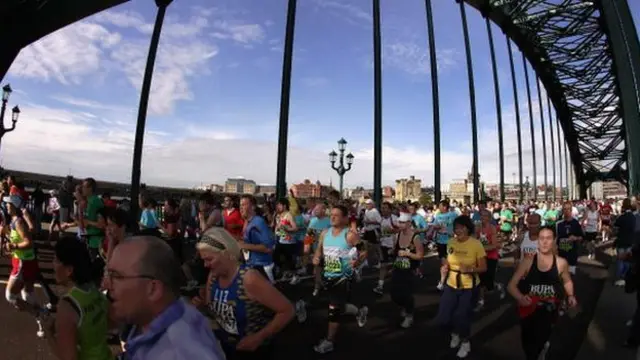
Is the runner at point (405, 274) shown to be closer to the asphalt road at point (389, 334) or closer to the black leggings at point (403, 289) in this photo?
the black leggings at point (403, 289)

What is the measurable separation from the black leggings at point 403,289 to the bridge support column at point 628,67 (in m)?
29.0

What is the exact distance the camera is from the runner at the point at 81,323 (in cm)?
259

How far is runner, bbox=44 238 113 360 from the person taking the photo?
8.51 feet

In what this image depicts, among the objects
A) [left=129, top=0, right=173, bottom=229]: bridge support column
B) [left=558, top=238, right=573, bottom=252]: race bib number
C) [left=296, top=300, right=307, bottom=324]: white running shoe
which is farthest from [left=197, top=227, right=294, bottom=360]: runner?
[left=129, top=0, right=173, bottom=229]: bridge support column

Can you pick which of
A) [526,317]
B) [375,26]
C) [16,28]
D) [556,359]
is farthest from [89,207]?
[375,26]

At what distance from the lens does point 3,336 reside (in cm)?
523

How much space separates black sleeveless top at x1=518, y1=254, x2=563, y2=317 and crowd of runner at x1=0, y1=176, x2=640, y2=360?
10mm

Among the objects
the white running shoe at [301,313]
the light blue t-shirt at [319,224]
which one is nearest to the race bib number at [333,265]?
the white running shoe at [301,313]

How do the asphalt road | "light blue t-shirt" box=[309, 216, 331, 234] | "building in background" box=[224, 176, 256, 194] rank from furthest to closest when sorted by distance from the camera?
"building in background" box=[224, 176, 256, 194]
"light blue t-shirt" box=[309, 216, 331, 234]
the asphalt road

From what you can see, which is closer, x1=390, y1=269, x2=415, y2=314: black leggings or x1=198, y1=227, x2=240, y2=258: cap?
x1=198, y1=227, x2=240, y2=258: cap

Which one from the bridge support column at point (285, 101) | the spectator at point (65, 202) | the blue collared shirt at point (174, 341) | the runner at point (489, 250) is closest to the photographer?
the blue collared shirt at point (174, 341)

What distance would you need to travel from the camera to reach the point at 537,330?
4.52m

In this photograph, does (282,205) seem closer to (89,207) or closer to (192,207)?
(89,207)

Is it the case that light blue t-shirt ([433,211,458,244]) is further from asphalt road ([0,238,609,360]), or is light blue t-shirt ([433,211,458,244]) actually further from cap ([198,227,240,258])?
cap ([198,227,240,258])
